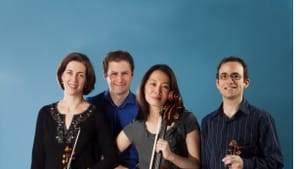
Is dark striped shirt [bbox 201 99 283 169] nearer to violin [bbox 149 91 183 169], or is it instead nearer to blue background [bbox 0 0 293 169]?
violin [bbox 149 91 183 169]

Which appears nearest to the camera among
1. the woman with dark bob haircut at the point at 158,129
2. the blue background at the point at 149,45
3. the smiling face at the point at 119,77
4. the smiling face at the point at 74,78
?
the woman with dark bob haircut at the point at 158,129

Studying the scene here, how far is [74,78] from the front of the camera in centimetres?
197

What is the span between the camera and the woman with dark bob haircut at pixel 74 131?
6.25 ft

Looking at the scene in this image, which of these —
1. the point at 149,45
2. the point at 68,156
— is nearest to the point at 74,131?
the point at 68,156

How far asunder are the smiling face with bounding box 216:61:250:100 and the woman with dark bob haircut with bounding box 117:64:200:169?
7.6 inches

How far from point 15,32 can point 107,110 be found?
90 centimetres

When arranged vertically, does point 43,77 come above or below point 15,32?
below

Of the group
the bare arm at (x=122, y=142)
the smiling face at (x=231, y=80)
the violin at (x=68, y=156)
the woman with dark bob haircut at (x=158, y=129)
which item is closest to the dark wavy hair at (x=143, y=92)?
the woman with dark bob haircut at (x=158, y=129)

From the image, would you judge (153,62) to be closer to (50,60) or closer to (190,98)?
(190,98)

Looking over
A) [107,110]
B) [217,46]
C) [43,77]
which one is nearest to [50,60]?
[43,77]

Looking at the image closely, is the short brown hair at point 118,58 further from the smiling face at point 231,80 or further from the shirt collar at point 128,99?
the smiling face at point 231,80

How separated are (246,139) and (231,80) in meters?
0.26

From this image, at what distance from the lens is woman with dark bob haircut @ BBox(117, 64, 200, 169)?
6.11 feet

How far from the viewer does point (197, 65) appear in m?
2.47
